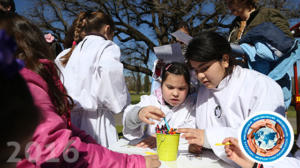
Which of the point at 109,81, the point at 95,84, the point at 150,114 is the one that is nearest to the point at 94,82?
the point at 95,84

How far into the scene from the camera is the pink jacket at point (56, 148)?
783 millimetres

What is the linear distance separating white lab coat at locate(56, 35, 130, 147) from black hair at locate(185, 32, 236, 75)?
1.78ft

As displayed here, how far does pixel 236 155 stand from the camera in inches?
44.5

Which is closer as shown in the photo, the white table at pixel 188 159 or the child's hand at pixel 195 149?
the white table at pixel 188 159

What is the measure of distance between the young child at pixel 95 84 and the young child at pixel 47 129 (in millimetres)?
628

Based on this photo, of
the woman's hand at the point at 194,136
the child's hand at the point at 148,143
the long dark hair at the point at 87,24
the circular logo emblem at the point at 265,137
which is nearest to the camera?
the circular logo emblem at the point at 265,137

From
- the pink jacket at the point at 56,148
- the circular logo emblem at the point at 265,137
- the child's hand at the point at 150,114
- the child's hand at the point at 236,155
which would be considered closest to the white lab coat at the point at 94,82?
the child's hand at the point at 150,114

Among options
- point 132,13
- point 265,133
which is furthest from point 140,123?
point 132,13

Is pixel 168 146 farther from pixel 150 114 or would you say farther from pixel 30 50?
pixel 30 50

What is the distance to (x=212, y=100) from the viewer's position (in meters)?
1.79

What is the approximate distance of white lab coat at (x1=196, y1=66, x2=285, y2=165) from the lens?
137cm

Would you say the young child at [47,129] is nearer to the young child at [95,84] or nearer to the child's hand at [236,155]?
the child's hand at [236,155]

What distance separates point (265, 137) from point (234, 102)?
2.15 feet

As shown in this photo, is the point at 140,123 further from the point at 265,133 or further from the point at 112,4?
the point at 112,4
